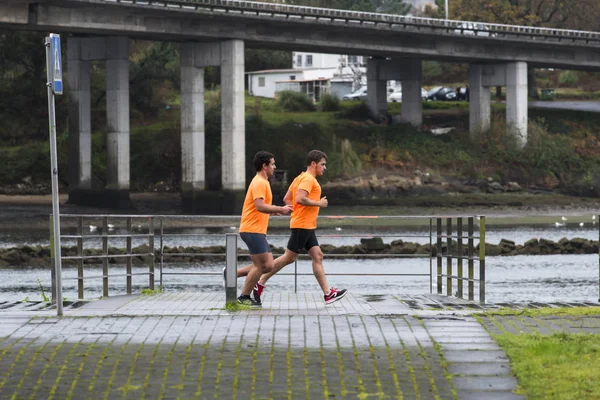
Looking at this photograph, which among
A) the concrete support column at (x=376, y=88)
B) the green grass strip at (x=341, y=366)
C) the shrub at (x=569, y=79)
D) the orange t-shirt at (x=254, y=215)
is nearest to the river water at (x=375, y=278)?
the orange t-shirt at (x=254, y=215)

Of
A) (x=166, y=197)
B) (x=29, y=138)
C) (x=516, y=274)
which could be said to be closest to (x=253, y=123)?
(x=166, y=197)

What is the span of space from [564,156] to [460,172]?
6773 millimetres

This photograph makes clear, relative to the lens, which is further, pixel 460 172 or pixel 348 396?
pixel 460 172

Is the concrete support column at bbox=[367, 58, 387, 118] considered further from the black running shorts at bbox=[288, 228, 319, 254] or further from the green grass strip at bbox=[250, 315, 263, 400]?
the green grass strip at bbox=[250, 315, 263, 400]

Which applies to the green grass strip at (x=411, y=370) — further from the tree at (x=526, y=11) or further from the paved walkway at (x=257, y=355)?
the tree at (x=526, y=11)

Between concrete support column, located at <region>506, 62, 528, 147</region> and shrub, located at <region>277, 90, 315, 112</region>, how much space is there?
15160mm

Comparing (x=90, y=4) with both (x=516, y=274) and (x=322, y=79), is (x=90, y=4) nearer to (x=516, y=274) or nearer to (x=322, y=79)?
(x=516, y=274)

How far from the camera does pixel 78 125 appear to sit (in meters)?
64.9

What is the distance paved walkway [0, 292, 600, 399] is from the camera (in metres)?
10.5

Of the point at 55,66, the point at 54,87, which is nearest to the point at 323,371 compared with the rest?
the point at 54,87

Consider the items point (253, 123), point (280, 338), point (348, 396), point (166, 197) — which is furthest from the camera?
point (253, 123)

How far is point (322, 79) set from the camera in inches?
4114

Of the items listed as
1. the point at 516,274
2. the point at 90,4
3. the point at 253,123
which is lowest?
the point at 516,274

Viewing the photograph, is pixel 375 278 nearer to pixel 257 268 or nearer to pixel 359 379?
pixel 257 268
